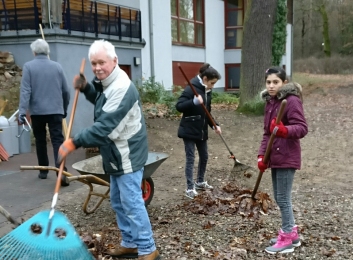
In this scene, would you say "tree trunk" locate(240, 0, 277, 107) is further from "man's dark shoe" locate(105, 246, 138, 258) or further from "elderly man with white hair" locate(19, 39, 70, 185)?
"man's dark shoe" locate(105, 246, 138, 258)

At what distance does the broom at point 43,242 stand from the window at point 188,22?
563 inches

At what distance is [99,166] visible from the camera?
536cm

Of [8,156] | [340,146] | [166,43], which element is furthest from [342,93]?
[8,156]

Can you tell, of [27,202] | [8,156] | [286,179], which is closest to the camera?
[286,179]

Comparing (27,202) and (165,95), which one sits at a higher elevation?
(165,95)

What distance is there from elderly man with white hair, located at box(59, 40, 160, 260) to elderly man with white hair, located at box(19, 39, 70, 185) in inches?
97.1

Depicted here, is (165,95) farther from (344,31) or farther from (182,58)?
(344,31)

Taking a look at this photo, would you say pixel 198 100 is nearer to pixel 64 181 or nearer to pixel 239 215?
pixel 239 215

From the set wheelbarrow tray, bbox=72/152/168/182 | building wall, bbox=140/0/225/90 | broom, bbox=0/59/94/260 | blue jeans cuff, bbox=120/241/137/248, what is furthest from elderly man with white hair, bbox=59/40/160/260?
building wall, bbox=140/0/225/90

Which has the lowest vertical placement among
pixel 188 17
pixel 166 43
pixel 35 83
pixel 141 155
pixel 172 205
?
pixel 172 205

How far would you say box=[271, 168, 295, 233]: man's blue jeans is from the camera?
4.01 m

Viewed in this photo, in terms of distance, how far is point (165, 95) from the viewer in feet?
43.1

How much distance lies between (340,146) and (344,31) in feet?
113

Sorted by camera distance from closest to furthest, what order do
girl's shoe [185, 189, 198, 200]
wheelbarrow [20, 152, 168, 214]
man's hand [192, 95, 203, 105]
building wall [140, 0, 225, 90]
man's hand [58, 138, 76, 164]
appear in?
man's hand [58, 138, 76, 164] < wheelbarrow [20, 152, 168, 214] < man's hand [192, 95, 203, 105] < girl's shoe [185, 189, 198, 200] < building wall [140, 0, 225, 90]
